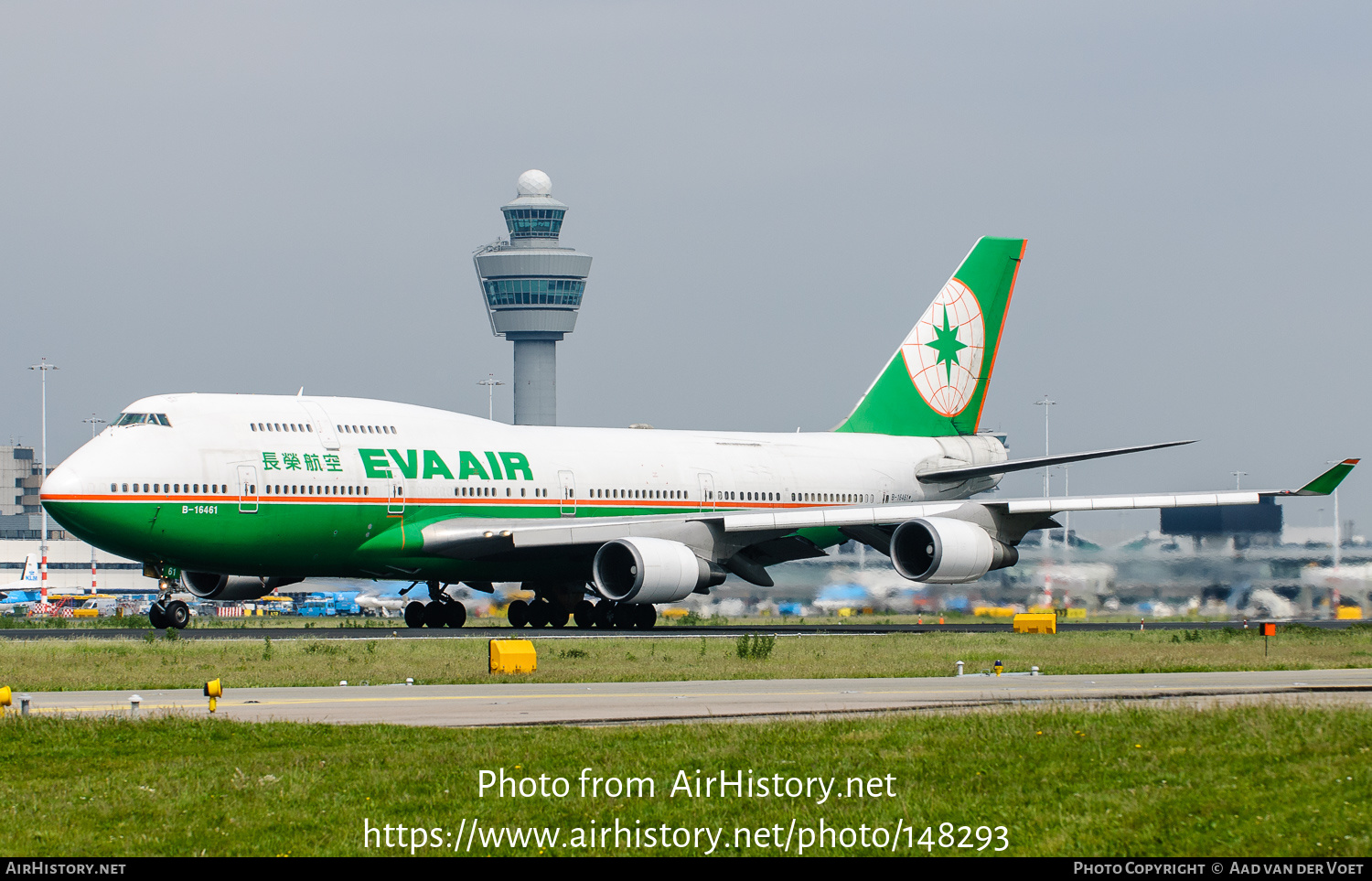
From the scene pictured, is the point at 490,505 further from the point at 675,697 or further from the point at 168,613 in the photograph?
the point at 675,697

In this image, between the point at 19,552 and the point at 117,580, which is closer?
the point at 117,580

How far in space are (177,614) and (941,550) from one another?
17.8 meters

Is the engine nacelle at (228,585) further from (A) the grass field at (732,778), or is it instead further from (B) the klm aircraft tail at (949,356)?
(A) the grass field at (732,778)

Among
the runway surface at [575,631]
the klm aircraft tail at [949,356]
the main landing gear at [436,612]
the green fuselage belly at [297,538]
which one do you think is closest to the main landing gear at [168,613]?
the runway surface at [575,631]

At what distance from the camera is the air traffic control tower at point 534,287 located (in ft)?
589

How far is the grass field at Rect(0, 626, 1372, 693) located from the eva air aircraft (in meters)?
3.64

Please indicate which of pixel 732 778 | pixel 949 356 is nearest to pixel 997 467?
pixel 949 356

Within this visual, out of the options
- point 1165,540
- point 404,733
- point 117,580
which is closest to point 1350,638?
point 1165,540

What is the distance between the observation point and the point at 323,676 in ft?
83.4

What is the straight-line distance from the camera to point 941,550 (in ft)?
131

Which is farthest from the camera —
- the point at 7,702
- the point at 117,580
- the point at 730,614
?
the point at 117,580

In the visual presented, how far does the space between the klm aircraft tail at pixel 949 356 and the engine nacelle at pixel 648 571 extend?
1268 centimetres
